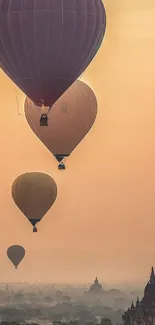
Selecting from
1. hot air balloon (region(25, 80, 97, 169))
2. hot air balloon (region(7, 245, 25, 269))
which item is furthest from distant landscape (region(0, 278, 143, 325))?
hot air balloon (region(25, 80, 97, 169))

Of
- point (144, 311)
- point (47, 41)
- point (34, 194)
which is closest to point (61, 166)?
point (34, 194)

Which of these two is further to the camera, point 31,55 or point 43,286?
point 43,286

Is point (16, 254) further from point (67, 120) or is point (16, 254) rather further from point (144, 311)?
point (67, 120)

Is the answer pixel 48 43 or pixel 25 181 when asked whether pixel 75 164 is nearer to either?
pixel 25 181

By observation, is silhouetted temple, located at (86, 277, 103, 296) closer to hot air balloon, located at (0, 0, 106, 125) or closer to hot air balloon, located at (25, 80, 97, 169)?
hot air balloon, located at (25, 80, 97, 169)

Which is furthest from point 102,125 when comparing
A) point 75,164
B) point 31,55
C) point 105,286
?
point 31,55

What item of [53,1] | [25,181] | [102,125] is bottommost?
[25,181]

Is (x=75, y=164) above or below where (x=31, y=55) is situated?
below
